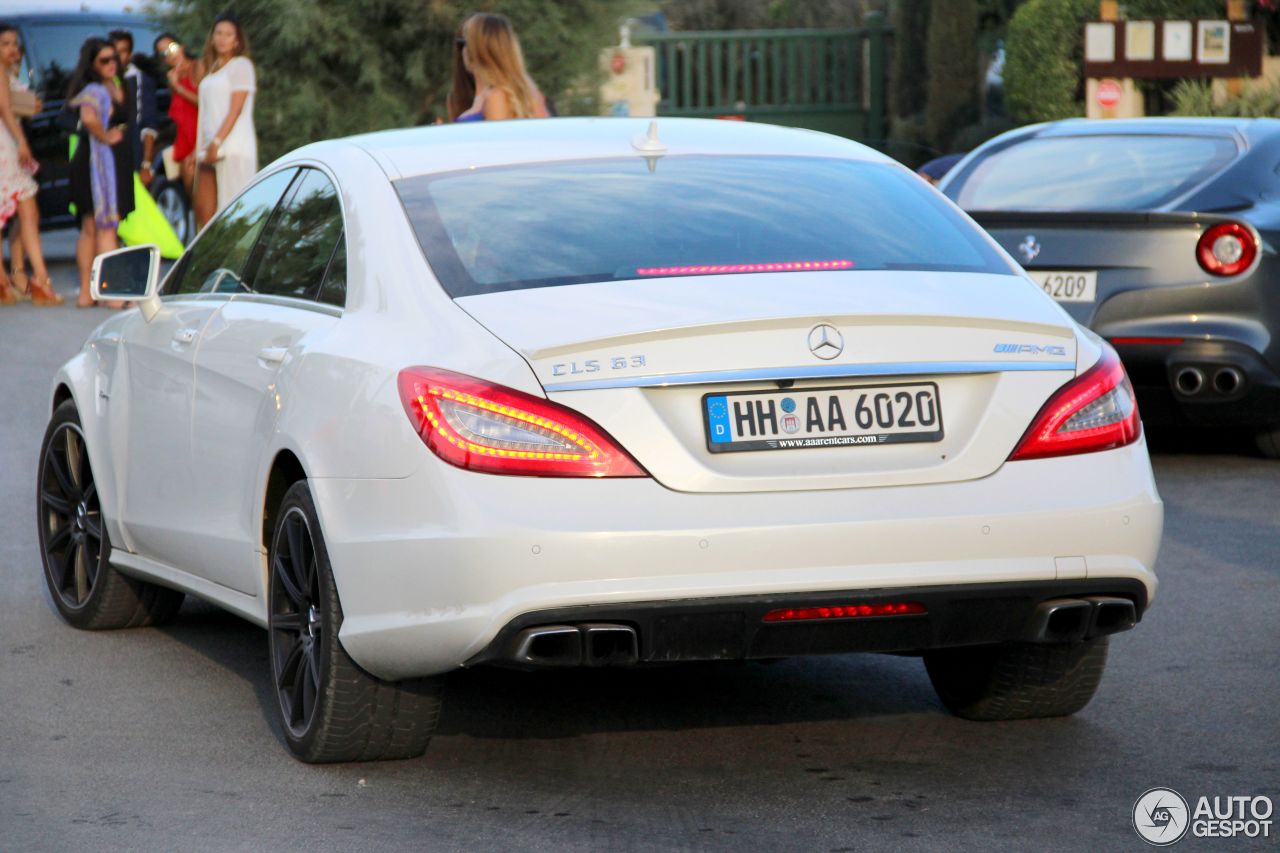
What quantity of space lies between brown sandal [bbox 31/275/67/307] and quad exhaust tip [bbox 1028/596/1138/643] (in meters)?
13.6

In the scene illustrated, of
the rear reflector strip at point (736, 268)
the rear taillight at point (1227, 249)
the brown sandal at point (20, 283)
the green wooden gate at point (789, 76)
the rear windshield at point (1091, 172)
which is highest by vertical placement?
the rear reflector strip at point (736, 268)

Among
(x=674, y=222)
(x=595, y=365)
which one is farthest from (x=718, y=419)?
(x=674, y=222)

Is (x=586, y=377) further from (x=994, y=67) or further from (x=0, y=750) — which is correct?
(x=994, y=67)

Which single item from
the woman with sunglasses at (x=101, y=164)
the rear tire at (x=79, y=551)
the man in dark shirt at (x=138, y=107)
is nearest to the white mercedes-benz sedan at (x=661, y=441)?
the rear tire at (x=79, y=551)

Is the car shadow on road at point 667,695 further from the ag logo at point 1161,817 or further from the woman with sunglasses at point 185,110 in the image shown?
the woman with sunglasses at point 185,110

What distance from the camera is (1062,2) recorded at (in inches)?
1024

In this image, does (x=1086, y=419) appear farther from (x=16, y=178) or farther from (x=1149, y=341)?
(x=16, y=178)

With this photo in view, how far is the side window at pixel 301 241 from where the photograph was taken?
5.30 meters

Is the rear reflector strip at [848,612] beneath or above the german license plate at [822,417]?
beneath

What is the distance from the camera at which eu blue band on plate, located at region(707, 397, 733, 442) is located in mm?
4375

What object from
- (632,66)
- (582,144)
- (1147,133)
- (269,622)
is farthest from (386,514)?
(632,66)

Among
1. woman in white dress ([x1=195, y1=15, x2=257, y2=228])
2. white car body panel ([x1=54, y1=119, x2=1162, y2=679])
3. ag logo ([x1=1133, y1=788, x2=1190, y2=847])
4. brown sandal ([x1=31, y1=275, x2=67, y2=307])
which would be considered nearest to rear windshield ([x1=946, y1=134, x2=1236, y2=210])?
white car body panel ([x1=54, y1=119, x2=1162, y2=679])

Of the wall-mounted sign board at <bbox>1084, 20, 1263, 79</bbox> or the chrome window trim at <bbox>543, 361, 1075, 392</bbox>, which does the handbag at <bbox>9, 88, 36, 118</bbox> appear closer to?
the wall-mounted sign board at <bbox>1084, 20, 1263, 79</bbox>

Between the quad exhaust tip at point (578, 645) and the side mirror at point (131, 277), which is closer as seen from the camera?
the quad exhaust tip at point (578, 645)
